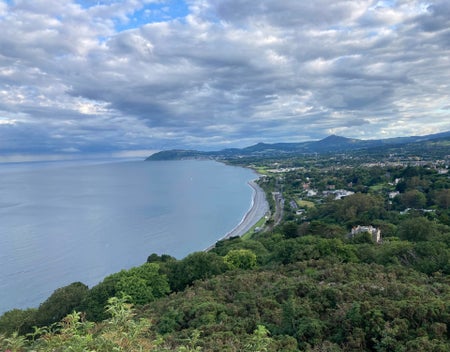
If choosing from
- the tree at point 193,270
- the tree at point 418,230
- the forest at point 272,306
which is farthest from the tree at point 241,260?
the tree at point 418,230

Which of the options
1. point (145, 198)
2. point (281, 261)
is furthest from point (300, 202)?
point (281, 261)

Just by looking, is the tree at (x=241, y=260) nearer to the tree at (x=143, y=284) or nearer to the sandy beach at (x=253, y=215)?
the tree at (x=143, y=284)

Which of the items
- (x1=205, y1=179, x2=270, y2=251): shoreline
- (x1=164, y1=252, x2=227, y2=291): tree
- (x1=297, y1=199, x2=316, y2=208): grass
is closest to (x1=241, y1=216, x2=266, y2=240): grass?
(x1=205, y1=179, x2=270, y2=251): shoreline

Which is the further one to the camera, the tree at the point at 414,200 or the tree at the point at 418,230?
the tree at the point at 414,200

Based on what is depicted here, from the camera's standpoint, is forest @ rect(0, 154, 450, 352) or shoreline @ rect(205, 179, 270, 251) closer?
forest @ rect(0, 154, 450, 352)

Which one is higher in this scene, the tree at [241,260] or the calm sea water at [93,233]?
the tree at [241,260]

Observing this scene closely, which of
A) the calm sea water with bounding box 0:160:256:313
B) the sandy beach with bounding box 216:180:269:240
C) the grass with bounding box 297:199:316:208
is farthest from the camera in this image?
the grass with bounding box 297:199:316:208

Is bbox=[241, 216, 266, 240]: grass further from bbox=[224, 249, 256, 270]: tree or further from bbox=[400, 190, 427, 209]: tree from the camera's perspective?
bbox=[224, 249, 256, 270]: tree

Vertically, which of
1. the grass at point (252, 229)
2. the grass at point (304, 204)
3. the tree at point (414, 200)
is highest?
the tree at point (414, 200)

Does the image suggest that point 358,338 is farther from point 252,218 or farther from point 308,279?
point 252,218
